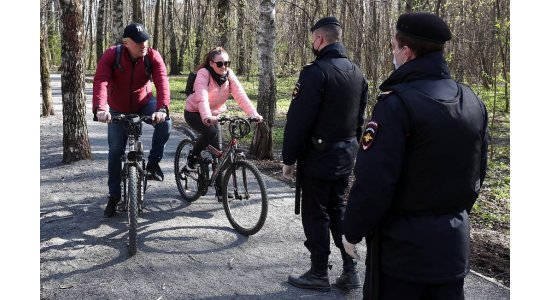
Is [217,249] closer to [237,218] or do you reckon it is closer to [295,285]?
[237,218]

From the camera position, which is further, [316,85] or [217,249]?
[217,249]

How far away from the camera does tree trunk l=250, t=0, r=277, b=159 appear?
31.2ft

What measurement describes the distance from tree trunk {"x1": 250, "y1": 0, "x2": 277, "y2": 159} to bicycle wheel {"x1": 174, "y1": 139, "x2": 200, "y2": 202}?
259cm

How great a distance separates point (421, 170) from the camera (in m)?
2.54

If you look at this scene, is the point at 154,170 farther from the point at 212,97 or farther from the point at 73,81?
the point at 73,81

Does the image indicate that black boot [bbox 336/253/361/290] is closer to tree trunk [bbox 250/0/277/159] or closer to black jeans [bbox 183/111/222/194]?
black jeans [bbox 183/111/222/194]

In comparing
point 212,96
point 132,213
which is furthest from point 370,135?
point 212,96

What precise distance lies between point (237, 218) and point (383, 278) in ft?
10.8

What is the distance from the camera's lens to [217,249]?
17.4 ft

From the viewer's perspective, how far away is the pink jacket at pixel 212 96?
6.00 meters

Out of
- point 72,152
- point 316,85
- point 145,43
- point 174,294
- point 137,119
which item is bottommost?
point 174,294

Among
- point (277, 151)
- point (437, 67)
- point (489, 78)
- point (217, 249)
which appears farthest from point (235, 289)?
point (489, 78)

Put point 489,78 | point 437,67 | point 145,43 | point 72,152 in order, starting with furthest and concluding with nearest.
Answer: point 489,78 → point 72,152 → point 145,43 → point 437,67

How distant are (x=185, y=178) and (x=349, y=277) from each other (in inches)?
119
